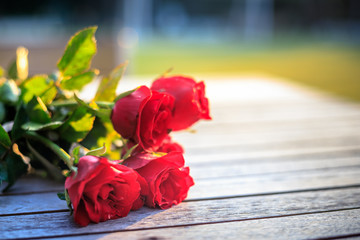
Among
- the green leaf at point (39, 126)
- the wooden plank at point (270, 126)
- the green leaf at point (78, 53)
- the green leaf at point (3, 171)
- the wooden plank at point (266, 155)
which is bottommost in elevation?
the wooden plank at point (270, 126)

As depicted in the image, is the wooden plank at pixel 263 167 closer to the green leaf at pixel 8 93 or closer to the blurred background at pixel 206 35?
the green leaf at pixel 8 93

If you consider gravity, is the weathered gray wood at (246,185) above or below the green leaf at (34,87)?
below

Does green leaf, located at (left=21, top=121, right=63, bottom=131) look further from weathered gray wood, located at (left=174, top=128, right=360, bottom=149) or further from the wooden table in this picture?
weathered gray wood, located at (left=174, top=128, right=360, bottom=149)

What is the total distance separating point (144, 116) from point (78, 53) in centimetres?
16

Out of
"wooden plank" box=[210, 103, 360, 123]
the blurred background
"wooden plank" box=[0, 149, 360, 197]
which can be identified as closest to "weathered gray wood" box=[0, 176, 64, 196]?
"wooden plank" box=[0, 149, 360, 197]

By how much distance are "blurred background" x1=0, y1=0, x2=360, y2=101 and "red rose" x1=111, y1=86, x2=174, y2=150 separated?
1124 mm

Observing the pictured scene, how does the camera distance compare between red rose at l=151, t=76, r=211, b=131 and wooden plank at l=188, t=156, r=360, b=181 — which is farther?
wooden plank at l=188, t=156, r=360, b=181

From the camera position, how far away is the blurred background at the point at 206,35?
8.79 ft

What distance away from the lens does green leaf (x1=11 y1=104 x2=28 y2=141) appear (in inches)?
21.4

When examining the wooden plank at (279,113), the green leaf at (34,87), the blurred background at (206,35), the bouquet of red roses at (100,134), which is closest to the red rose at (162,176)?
the bouquet of red roses at (100,134)

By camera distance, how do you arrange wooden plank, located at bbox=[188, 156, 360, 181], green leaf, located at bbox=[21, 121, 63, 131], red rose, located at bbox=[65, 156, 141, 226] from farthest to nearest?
wooden plank, located at bbox=[188, 156, 360, 181] < green leaf, located at bbox=[21, 121, 63, 131] < red rose, located at bbox=[65, 156, 141, 226]

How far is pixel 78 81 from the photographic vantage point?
59cm

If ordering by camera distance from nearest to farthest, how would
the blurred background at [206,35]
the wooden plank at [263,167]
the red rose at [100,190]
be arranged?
the red rose at [100,190], the wooden plank at [263,167], the blurred background at [206,35]

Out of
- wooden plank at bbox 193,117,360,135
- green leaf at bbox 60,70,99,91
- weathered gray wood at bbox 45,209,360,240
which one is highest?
green leaf at bbox 60,70,99,91
